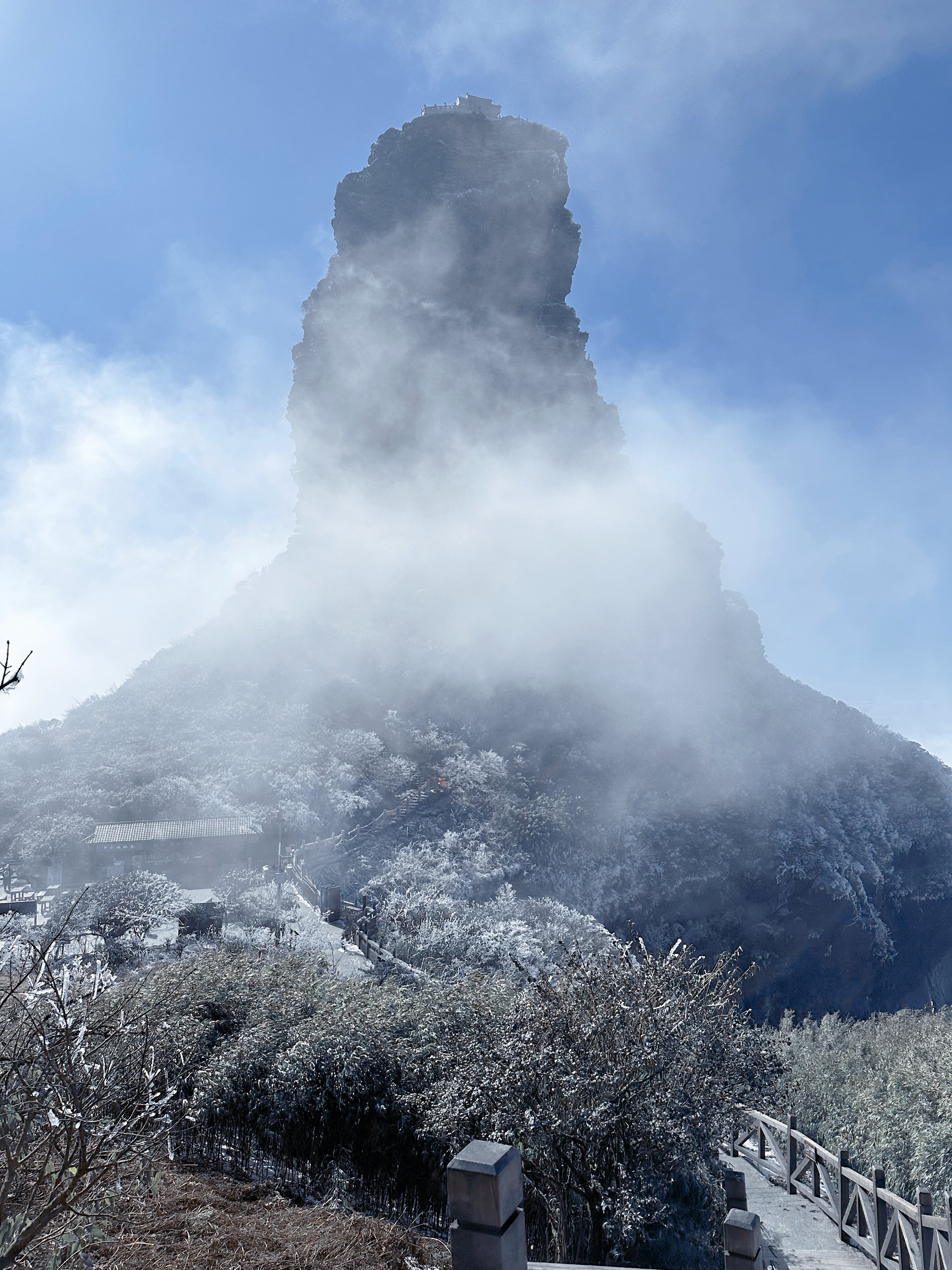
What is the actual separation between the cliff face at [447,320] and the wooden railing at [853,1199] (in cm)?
6297

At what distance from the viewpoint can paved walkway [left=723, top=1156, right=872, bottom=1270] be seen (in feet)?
29.6

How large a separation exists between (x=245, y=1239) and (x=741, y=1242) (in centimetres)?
365

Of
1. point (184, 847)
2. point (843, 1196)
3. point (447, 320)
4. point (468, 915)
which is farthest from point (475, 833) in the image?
point (447, 320)

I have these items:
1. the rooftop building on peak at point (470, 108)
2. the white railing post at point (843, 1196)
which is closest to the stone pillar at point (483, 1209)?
the white railing post at point (843, 1196)

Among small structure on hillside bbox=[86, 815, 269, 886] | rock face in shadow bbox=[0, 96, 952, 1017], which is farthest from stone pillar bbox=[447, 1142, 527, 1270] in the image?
small structure on hillside bbox=[86, 815, 269, 886]

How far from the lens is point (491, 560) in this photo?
6219 centimetres

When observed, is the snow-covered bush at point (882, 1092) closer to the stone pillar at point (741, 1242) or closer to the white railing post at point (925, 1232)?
the white railing post at point (925, 1232)

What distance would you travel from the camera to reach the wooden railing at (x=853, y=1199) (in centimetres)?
800

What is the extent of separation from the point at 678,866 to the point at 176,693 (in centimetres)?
3342

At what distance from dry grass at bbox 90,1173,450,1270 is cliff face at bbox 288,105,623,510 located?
220ft

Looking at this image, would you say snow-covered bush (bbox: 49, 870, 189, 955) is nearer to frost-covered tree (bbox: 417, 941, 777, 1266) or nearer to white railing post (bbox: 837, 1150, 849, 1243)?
frost-covered tree (bbox: 417, 941, 777, 1266)

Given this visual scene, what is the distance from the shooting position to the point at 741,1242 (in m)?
4.78

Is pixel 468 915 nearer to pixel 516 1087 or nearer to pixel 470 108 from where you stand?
pixel 516 1087

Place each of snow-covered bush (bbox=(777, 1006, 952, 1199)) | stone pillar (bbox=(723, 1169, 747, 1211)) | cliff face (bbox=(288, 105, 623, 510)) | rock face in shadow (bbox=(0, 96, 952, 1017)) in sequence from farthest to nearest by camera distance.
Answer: cliff face (bbox=(288, 105, 623, 510)), rock face in shadow (bbox=(0, 96, 952, 1017)), snow-covered bush (bbox=(777, 1006, 952, 1199)), stone pillar (bbox=(723, 1169, 747, 1211))
